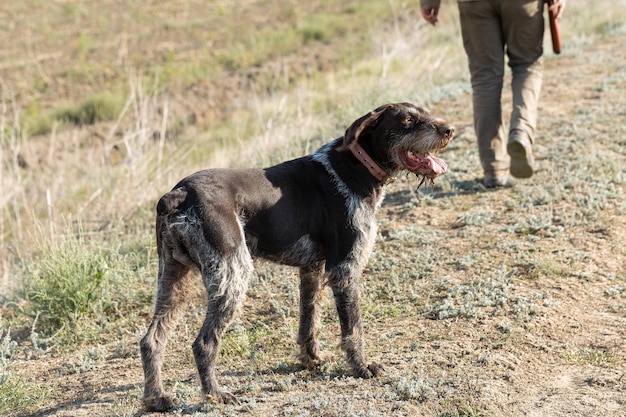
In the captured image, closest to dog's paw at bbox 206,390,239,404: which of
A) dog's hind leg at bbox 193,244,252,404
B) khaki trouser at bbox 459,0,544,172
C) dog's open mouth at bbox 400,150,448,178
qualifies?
dog's hind leg at bbox 193,244,252,404

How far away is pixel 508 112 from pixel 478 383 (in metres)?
5.64

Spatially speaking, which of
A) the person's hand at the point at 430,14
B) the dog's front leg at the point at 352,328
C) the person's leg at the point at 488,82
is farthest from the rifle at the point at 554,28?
the dog's front leg at the point at 352,328

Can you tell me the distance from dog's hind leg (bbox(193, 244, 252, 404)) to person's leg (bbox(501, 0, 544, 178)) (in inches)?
139

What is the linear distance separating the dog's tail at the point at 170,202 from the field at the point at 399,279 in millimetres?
1161

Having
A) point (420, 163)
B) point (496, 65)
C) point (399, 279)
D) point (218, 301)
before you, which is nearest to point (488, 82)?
point (496, 65)

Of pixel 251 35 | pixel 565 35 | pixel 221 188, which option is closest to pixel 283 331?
pixel 221 188

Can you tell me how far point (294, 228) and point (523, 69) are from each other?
3.93 meters

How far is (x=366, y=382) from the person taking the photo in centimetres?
464

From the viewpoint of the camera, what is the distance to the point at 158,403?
4.47 meters

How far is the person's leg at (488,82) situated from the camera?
24.2 ft

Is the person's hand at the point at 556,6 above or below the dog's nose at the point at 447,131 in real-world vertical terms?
above

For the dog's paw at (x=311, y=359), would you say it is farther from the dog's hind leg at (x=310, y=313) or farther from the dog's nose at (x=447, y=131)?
the dog's nose at (x=447, y=131)

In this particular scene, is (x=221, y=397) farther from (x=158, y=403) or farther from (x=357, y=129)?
(x=357, y=129)

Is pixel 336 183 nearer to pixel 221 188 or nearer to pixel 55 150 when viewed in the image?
pixel 221 188
